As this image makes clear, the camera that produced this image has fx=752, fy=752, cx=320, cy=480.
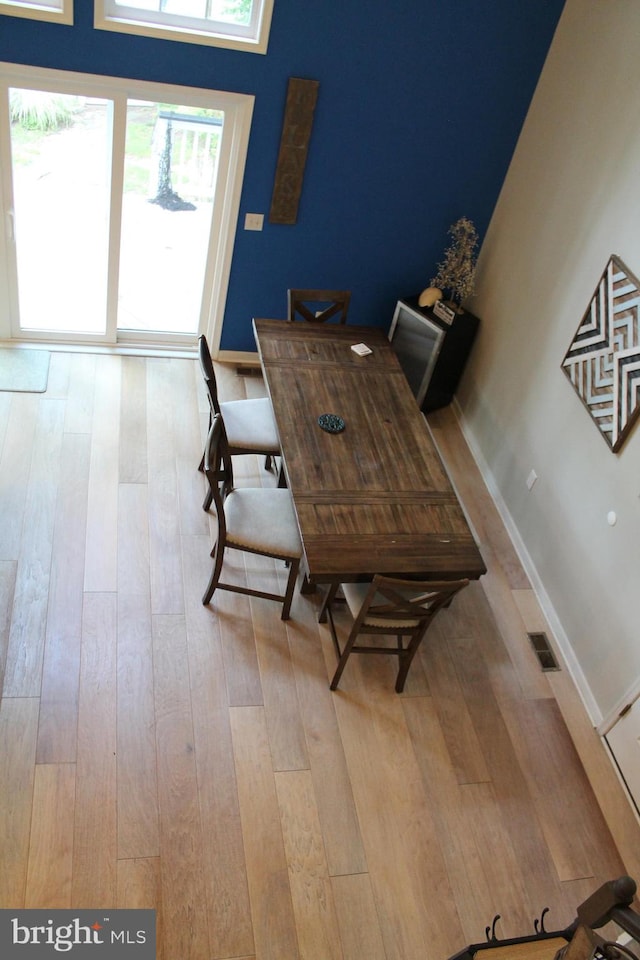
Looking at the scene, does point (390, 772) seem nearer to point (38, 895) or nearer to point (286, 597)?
point (286, 597)

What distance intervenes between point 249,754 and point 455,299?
3.46 meters

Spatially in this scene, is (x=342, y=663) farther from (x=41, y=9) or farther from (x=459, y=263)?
(x=41, y=9)

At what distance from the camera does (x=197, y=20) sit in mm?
4109

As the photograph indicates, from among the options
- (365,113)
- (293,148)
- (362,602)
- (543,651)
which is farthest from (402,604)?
(365,113)

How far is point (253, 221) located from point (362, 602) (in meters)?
2.74

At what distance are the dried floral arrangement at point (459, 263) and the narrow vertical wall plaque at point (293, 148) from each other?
1078 mm

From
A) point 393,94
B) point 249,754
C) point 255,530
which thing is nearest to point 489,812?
point 249,754

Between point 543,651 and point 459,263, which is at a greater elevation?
point 459,263

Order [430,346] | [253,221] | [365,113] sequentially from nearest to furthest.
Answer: [365,113] → [253,221] → [430,346]

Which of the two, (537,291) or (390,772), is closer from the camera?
(390,772)

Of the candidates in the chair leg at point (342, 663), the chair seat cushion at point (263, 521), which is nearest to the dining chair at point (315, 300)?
the chair seat cushion at point (263, 521)

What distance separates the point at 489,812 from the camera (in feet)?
10.7

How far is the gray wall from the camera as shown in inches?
144

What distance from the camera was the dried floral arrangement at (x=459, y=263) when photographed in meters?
4.97
